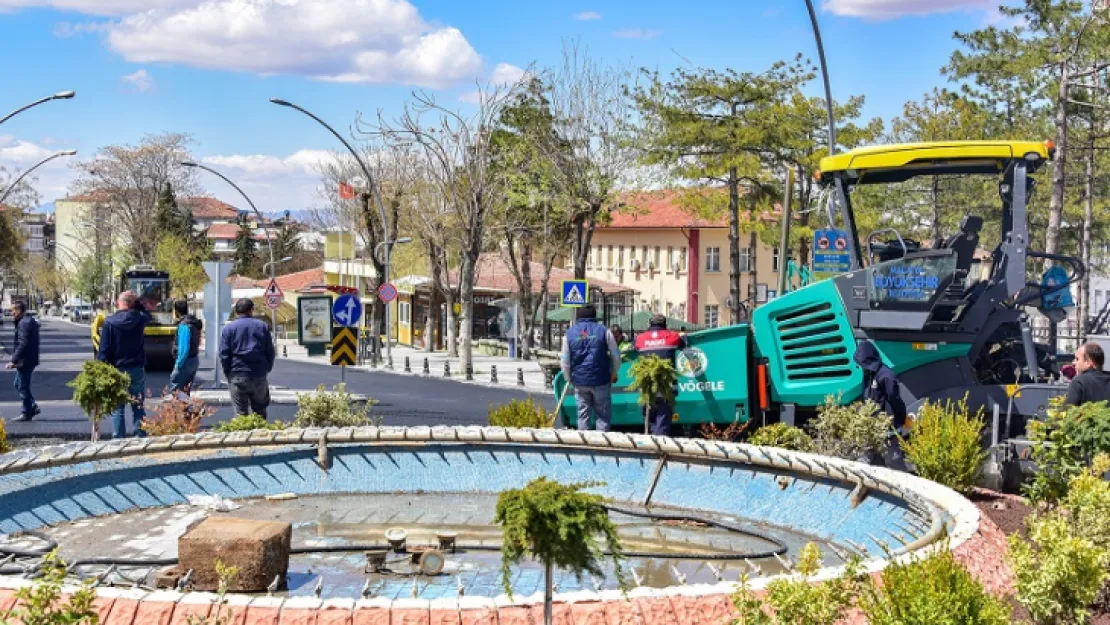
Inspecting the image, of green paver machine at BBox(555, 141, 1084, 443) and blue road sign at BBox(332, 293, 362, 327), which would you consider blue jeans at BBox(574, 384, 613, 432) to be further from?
blue road sign at BBox(332, 293, 362, 327)

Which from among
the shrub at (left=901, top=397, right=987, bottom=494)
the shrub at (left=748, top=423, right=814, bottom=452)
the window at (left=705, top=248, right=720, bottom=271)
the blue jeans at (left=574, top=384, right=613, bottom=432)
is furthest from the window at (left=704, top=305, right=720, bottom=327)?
the shrub at (left=901, top=397, right=987, bottom=494)

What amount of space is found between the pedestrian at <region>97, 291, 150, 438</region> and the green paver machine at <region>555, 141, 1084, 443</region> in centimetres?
601

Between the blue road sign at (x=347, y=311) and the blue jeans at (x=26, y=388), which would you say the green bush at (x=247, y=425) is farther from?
the blue road sign at (x=347, y=311)

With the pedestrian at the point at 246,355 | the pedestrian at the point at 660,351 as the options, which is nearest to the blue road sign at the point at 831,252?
the pedestrian at the point at 660,351

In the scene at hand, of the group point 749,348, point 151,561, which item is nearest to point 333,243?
point 749,348

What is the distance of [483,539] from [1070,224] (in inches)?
1574

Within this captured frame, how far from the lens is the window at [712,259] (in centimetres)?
7644

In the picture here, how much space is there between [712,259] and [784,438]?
64767 mm

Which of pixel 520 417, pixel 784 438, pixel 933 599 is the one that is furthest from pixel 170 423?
pixel 933 599

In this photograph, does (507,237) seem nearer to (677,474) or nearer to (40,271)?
(677,474)

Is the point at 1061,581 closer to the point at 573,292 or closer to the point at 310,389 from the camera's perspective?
the point at 310,389

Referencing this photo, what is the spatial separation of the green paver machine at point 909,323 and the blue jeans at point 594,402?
0.81 m

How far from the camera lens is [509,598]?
544 centimetres

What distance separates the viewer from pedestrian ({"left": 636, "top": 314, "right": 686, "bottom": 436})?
46.3 ft
